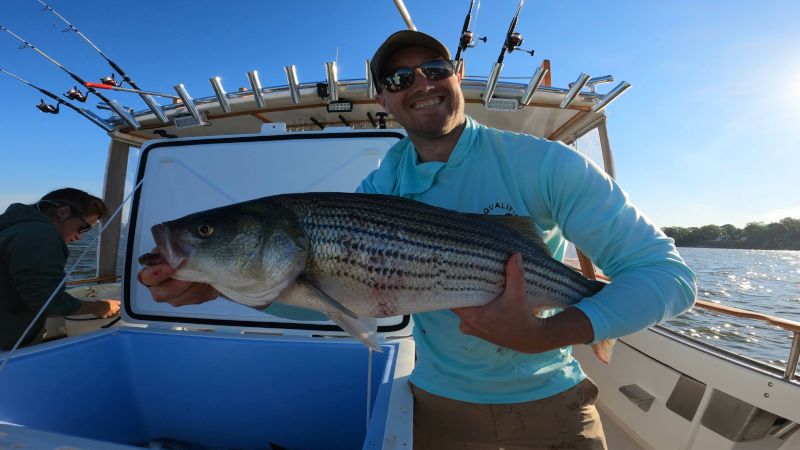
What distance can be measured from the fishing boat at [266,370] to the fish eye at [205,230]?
4.20 feet

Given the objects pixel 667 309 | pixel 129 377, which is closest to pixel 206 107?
pixel 129 377

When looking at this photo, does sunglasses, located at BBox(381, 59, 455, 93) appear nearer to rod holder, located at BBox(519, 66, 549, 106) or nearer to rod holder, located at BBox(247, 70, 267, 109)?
rod holder, located at BBox(519, 66, 549, 106)

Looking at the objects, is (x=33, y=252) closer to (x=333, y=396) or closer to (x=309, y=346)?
(x=309, y=346)

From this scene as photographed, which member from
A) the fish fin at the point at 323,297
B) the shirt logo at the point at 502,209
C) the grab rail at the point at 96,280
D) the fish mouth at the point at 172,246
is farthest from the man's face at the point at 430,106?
the grab rail at the point at 96,280

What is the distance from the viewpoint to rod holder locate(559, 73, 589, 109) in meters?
4.36

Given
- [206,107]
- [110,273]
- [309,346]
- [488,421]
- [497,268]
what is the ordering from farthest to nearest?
1. [110,273]
2. [206,107]
3. [309,346]
4. [488,421]
5. [497,268]

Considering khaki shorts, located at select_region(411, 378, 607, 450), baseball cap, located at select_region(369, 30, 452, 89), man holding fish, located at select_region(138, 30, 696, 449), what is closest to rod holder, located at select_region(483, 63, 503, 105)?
baseball cap, located at select_region(369, 30, 452, 89)

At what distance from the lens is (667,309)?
1.64m

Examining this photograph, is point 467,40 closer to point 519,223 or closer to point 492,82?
point 492,82

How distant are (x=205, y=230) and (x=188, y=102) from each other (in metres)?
3.86

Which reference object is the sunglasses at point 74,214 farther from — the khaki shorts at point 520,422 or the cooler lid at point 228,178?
the khaki shorts at point 520,422

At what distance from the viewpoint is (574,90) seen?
14.9 feet

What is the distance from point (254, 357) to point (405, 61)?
8.13 ft

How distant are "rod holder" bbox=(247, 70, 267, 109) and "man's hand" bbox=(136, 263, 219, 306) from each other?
337cm
